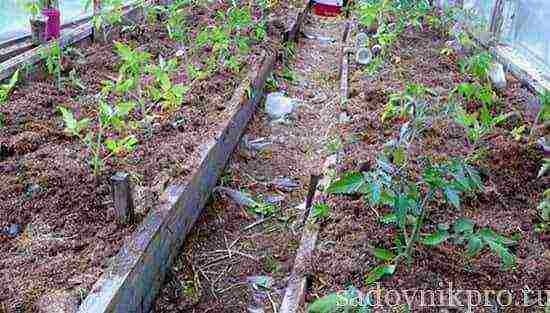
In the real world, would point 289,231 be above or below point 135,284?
below

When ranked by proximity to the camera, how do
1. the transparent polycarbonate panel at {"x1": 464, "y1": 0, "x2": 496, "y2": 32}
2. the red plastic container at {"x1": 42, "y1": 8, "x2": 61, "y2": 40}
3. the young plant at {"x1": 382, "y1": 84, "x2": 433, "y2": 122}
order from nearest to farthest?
the young plant at {"x1": 382, "y1": 84, "x2": 433, "y2": 122} → the red plastic container at {"x1": 42, "y1": 8, "x2": 61, "y2": 40} → the transparent polycarbonate panel at {"x1": 464, "y1": 0, "x2": 496, "y2": 32}

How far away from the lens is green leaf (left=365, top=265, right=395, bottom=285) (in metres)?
1.80

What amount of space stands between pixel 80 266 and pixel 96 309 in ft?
0.88

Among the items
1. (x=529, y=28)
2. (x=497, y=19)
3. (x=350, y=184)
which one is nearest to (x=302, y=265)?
(x=350, y=184)

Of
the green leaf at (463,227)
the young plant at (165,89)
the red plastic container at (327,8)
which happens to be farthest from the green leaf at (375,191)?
the red plastic container at (327,8)

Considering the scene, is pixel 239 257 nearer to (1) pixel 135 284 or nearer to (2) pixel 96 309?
(1) pixel 135 284

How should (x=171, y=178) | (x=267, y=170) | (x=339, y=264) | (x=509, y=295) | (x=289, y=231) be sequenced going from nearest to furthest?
(x=509, y=295)
(x=339, y=264)
(x=171, y=178)
(x=289, y=231)
(x=267, y=170)

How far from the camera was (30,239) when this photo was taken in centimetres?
197

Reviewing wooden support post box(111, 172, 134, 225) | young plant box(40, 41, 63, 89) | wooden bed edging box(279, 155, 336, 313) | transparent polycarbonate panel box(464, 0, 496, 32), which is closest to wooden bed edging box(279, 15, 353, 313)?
wooden bed edging box(279, 155, 336, 313)

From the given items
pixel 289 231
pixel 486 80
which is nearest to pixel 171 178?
pixel 289 231

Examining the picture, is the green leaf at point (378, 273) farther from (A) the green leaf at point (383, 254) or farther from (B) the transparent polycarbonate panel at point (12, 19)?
(B) the transparent polycarbonate panel at point (12, 19)

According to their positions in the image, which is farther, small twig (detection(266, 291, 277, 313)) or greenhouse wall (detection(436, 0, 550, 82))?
greenhouse wall (detection(436, 0, 550, 82))

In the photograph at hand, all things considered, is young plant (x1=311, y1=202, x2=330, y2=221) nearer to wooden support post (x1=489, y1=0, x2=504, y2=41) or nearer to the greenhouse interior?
the greenhouse interior

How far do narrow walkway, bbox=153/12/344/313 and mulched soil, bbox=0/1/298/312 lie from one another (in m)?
0.35
